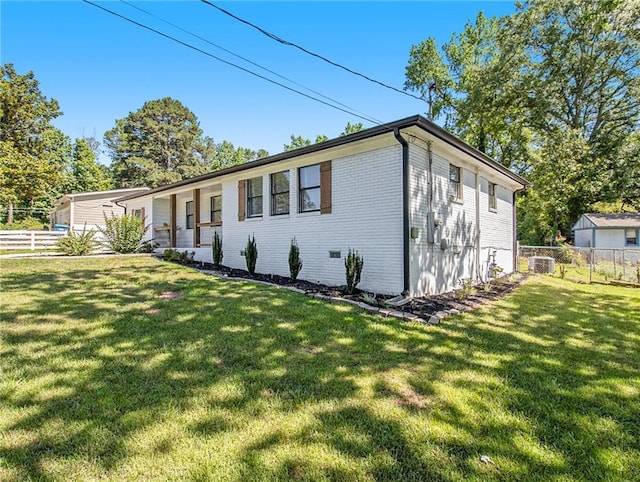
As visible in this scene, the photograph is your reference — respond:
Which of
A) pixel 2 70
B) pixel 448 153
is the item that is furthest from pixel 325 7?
pixel 2 70

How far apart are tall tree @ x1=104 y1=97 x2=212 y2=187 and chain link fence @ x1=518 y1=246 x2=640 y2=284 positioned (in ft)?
108

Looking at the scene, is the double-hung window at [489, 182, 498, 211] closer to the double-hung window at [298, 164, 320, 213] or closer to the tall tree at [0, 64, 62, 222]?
the double-hung window at [298, 164, 320, 213]

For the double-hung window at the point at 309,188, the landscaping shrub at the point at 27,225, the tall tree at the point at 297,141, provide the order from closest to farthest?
the double-hung window at the point at 309,188
the landscaping shrub at the point at 27,225
the tall tree at the point at 297,141

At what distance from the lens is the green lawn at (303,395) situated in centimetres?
207

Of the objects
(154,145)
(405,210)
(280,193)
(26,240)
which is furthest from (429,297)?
(154,145)

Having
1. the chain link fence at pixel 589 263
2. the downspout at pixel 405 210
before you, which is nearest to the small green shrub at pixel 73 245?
the downspout at pixel 405 210

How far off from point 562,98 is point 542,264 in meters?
13.7

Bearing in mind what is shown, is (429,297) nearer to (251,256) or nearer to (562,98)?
(251,256)

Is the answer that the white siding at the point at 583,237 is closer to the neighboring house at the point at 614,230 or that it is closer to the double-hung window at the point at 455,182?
the neighboring house at the point at 614,230

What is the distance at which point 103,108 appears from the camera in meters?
14.7

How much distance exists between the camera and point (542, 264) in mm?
13406

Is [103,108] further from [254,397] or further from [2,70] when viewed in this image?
[254,397]

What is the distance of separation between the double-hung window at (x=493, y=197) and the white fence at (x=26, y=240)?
17.6m

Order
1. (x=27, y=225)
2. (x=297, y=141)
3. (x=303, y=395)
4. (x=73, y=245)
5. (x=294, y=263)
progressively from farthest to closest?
(x=297, y=141) < (x=27, y=225) < (x=73, y=245) < (x=294, y=263) < (x=303, y=395)
